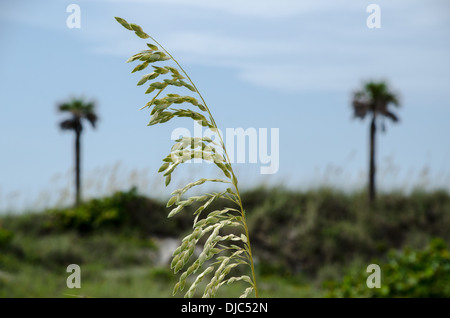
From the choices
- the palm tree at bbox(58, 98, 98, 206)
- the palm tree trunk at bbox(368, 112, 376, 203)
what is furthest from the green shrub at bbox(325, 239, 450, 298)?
the palm tree at bbox(58, 98, 98, 206)

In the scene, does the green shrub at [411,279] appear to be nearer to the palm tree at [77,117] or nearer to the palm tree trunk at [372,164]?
the palm tree trunk at [372,164]

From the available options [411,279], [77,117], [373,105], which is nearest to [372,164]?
[373,105]

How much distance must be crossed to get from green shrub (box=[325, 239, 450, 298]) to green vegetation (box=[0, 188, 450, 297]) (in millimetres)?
22

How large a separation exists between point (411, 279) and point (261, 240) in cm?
336

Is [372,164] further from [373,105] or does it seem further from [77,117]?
[77,117]

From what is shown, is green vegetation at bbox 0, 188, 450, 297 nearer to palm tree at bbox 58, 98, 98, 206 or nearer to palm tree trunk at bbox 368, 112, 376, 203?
palm tree trunk at bbox 368, 112, 376, 203

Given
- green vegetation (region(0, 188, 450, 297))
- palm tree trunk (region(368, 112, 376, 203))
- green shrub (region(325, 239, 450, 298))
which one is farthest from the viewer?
palm tree trunk (region(368, 112, 376, 203))

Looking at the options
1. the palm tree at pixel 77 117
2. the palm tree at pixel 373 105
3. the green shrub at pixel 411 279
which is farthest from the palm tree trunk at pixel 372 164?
the palm tree at pixel 77 117

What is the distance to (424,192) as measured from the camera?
9.34m

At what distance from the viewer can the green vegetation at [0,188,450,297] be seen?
6031 mm

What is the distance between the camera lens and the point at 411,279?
5027 millimetres
